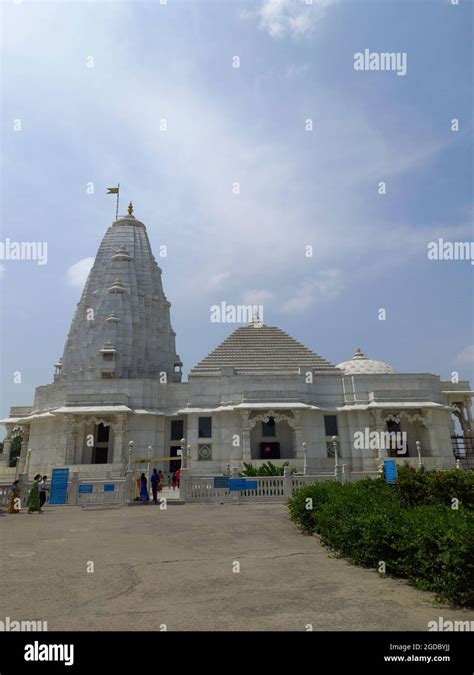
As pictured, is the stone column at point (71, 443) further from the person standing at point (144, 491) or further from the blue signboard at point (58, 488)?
the person standing at point (144, 491)

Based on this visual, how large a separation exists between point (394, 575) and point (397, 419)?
28144mm

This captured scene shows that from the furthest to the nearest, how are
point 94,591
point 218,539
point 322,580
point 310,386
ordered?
point 310,386 → point 218,539 → point 322,580 → point 94,591

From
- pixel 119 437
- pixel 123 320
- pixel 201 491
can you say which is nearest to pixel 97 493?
pixel 201 491

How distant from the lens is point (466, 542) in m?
5.61

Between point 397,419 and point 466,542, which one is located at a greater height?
point 397,419

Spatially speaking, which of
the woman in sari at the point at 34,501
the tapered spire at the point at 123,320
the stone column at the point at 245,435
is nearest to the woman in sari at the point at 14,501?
the woman in sari at the point at 34,501

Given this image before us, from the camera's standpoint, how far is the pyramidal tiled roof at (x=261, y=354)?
39438 millimetres

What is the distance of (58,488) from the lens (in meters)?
19.7

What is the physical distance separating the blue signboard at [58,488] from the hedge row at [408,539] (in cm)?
1341

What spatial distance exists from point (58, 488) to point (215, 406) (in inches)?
643

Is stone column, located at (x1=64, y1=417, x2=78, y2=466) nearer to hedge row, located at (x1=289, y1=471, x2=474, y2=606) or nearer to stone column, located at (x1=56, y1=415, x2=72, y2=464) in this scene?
stone column, located at (x1=56, y1=415, x2=72, y2=464)

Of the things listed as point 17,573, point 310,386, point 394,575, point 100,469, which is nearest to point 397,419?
point 310,386
